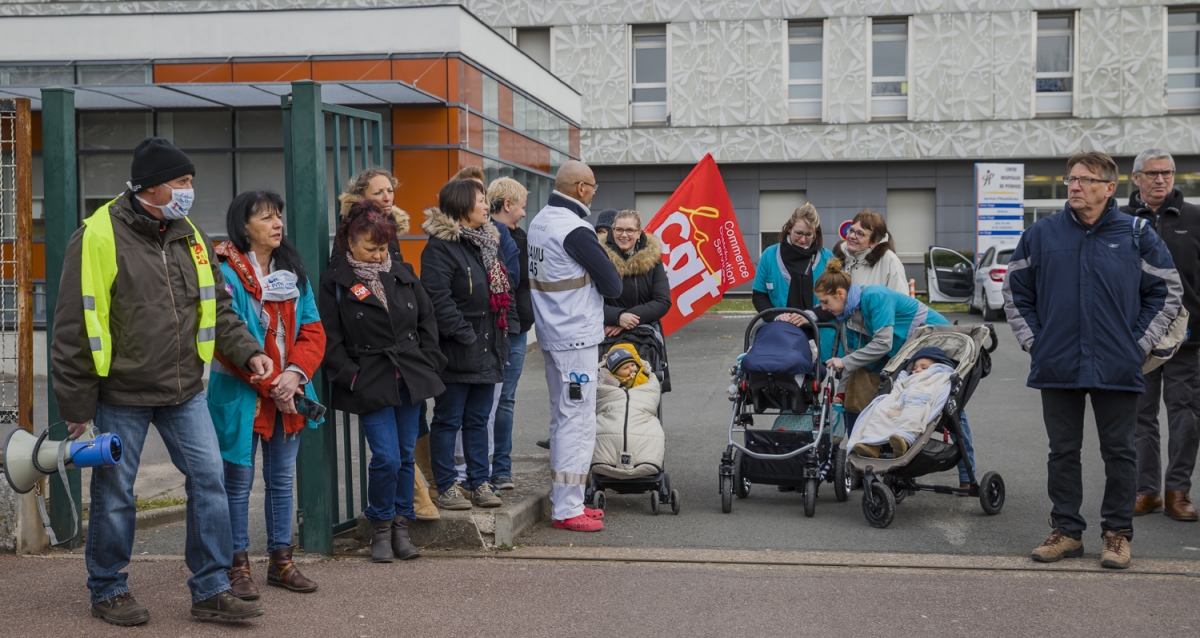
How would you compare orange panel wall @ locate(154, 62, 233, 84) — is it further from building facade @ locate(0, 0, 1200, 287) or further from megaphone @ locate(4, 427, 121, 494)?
building facade @ locate(0, 0, 1200, 287)

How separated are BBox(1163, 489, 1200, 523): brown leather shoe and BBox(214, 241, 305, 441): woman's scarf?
16.4 ft

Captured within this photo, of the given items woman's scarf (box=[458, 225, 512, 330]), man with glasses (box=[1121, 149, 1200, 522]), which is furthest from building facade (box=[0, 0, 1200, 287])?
woman's scarf (box=[458, 225, 512, 330])

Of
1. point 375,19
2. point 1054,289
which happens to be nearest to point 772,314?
point 1054,289

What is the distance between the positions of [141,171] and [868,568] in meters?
3.84

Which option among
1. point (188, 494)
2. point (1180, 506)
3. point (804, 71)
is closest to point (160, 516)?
point (188, 494)

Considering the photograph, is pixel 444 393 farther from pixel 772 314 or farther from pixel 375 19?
pixel 375 19

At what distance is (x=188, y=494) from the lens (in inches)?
188

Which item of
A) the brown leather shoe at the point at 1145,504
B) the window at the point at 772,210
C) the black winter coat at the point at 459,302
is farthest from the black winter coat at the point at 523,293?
the window at the point at 772,210

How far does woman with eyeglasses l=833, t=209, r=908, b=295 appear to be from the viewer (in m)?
7.80

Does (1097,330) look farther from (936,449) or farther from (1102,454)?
(936,449)

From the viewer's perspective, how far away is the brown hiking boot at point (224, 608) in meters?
4.80

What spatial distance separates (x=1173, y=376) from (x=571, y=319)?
11.7 feet

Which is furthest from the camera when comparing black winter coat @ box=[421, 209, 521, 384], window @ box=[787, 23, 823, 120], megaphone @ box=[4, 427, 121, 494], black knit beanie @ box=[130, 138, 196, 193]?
window @ box=[787, 23, 823, 120]

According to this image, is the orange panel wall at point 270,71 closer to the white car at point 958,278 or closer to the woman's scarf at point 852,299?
the woman's scarf at point 852,299
